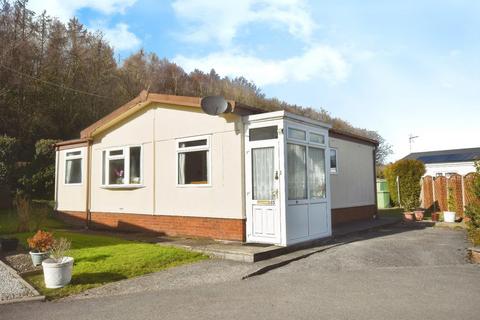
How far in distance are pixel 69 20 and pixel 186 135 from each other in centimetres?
2018

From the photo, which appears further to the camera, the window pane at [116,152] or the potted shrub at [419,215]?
the potted shrub at [419,215]

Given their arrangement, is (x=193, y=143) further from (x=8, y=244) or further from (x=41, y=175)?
(x=41, y=175)

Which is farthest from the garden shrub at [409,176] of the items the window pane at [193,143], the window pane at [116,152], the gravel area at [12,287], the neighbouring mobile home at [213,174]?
the gravel area at [12,287]

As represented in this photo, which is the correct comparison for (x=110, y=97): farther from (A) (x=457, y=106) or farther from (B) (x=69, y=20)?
(A) (x=457, y=106)

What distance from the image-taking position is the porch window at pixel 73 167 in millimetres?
14078

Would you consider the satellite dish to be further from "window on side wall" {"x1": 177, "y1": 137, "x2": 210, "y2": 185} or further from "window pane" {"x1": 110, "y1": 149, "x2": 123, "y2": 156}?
"window pane" {"x1": 110, "y1": 149, "x2": 123, "y2": 156}

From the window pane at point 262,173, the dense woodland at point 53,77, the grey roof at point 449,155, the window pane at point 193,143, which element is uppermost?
the dense woodland at point 53,77

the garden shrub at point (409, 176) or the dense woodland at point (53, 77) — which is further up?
the dense woodland at point (53, 77)

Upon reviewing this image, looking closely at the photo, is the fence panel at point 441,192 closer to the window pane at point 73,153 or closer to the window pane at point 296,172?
the window pane at point 296,172

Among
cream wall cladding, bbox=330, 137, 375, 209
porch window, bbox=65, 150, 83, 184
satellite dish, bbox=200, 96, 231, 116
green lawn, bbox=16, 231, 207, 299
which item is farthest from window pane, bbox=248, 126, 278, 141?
porch window, bbox=65, 150, 83, 184

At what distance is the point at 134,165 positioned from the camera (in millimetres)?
12031

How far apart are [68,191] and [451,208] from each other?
14.5 metres

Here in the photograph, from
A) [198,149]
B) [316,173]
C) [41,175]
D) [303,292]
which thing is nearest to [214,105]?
[198,149]

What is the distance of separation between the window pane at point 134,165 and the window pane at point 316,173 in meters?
5.37
